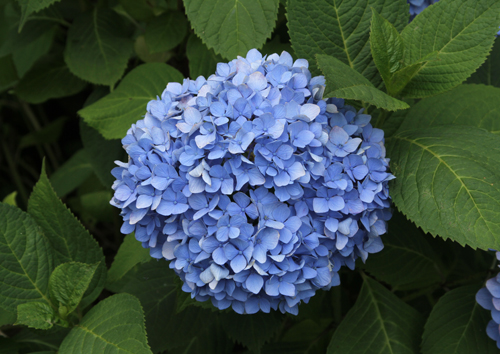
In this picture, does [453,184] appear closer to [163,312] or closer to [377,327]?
[377,327]

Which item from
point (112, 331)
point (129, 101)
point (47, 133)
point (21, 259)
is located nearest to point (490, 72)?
point (129, 101)

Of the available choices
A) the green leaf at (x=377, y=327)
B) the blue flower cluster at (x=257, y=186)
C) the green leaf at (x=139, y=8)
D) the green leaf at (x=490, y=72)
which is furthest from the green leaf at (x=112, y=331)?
the green leaf at (x=490, y=72)

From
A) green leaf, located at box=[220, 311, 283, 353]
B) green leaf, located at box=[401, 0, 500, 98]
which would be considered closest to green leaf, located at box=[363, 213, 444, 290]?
green leaf, located at box=[220, 311, 283, 353]

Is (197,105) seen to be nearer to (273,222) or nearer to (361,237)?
(273,222)

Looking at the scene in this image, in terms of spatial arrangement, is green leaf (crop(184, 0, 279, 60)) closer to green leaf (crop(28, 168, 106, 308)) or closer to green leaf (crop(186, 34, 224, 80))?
green leaf (crop(186, 34, 224, 80))

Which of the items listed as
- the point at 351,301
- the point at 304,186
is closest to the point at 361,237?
the point at 304,186

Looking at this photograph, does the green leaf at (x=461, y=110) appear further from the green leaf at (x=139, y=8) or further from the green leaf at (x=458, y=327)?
the green leaf at (x=139, y=8)
